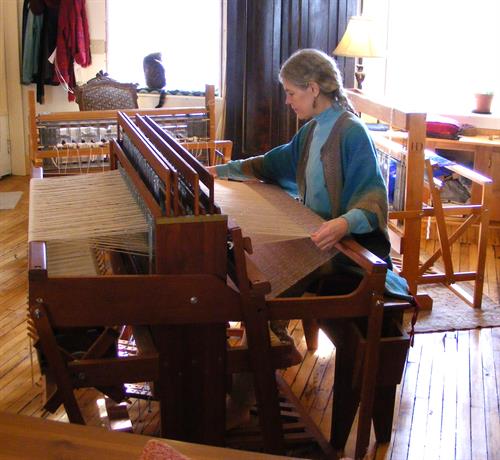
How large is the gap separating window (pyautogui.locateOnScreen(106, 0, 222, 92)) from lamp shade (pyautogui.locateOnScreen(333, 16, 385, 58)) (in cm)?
178

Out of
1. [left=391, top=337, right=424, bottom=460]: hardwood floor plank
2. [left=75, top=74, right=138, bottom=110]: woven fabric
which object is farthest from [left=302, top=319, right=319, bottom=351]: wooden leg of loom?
[left=75, top=74, right=138, bottom=110]: woven fabric

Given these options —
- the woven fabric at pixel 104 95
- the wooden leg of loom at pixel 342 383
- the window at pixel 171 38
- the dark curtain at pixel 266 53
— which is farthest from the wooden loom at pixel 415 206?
the window at pixel 171 38

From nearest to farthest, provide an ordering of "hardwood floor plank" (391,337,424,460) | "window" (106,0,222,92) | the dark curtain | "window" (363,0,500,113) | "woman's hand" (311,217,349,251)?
"woman's hand" (311,217,349,251)
"hardwood floor plank" (391,337,424,460)
"window" (363,0,500,113)
the dark curtain
"window" (106,0,222,92)

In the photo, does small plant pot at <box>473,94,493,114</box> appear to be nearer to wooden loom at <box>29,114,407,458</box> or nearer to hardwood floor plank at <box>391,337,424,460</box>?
hardwood floor plank at <box>391,337,424,460</box>

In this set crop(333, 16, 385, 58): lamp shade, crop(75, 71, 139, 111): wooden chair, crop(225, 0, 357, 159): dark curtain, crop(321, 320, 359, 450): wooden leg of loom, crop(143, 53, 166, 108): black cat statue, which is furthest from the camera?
crop(143, 53, 166, 108): black cat statue

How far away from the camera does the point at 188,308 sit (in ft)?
5.82

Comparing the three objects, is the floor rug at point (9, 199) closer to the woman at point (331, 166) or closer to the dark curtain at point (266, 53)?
the dark curtain at point (266, 53)

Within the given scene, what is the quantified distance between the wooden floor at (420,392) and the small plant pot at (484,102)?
2129 millimetres

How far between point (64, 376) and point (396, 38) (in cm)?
423

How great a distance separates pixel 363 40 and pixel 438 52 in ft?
3.08

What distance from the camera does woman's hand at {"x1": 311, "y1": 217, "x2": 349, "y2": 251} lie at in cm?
200

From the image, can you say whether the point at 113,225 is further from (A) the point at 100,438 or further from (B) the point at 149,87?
(B) the point at 149,87

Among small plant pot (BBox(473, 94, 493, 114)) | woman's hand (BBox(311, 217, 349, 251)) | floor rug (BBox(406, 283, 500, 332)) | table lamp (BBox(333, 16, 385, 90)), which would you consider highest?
table lamp (BBox(333, 16, 385, 90))

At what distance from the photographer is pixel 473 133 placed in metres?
4.85
